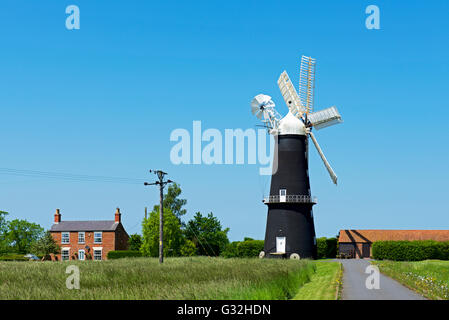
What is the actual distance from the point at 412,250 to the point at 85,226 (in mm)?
44217

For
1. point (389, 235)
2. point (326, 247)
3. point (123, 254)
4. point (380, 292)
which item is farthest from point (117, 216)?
point (380, 292)

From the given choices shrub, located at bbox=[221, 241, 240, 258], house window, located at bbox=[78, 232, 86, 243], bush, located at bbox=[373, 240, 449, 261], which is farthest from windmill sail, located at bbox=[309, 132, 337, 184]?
house window, located at bbox=[78, 232, 86, 243]

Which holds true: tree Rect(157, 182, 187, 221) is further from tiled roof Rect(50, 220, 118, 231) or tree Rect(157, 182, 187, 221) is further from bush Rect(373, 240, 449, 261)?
bush Rect(373, 240, 449, 261)

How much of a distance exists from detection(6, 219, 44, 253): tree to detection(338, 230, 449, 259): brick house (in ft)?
184

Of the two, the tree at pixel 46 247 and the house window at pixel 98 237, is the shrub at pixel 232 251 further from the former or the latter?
the tree at pixel 46 247

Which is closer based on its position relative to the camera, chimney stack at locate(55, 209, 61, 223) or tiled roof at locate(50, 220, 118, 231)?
tiled roof at locate(50, 220, 118, 231)

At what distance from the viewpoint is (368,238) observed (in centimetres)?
6738

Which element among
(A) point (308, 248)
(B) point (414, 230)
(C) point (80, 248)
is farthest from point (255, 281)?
(C) point (80, 248)

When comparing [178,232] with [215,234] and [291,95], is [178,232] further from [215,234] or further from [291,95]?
[291,95]

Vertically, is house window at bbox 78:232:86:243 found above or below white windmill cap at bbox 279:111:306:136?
below

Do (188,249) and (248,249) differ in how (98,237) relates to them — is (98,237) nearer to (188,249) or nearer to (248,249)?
(188,249)

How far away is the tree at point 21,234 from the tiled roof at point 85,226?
2106 cm

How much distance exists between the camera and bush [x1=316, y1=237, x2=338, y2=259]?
64625 millimetres
